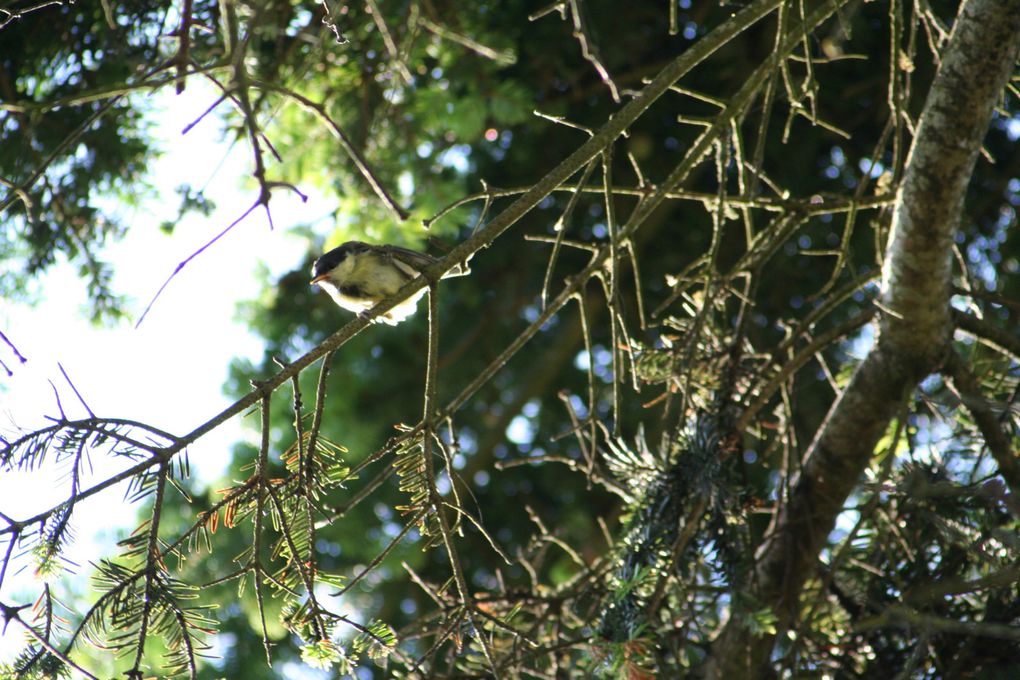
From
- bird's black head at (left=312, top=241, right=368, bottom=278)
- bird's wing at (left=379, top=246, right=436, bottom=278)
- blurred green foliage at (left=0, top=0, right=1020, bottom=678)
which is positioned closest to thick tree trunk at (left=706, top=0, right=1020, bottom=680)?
blurred green foliage at (left=0, top=0, right=1020, bottom=678)

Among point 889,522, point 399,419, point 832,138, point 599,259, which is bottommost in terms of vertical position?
point 889,522

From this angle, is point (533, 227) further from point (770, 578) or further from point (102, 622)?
point (102, 622)

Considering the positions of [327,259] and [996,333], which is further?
[327,259]

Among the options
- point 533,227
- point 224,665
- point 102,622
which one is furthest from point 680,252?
point 102,622

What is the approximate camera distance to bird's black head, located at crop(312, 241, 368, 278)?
9.41 feet

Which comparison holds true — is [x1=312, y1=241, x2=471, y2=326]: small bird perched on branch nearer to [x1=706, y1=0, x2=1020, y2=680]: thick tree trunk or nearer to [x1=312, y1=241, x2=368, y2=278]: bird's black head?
[x1=312, y1=241, x2=368, y2=278]: bird's black head

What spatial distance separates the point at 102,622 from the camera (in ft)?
5.33

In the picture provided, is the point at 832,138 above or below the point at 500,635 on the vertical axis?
above

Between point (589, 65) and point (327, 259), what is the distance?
142cm

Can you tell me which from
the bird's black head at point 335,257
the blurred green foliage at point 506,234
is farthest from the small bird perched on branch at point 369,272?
the blurred green foliage at point 506,234

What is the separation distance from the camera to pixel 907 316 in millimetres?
2334

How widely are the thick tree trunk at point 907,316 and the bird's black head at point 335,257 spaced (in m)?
1.41

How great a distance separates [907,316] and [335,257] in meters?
1.61

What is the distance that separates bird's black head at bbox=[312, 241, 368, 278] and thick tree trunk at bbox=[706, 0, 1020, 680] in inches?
55.5
